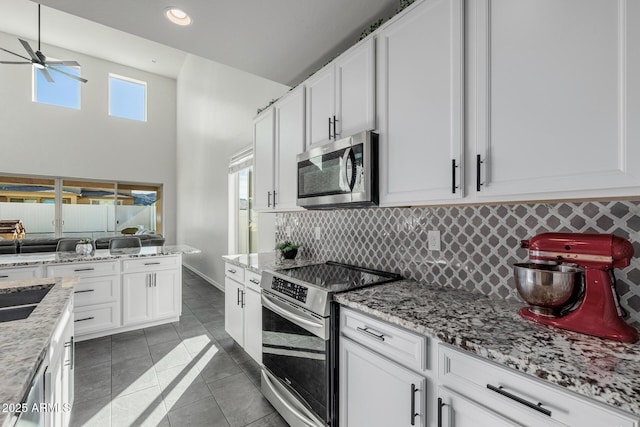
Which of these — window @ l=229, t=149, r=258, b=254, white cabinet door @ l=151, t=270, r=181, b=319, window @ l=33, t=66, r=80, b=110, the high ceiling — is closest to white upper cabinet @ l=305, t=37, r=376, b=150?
the high ceiling

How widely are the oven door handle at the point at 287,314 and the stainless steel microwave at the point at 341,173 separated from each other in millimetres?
722

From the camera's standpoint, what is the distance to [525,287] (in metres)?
1.09

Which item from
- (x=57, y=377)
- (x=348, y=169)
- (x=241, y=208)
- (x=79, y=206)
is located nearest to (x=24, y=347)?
(x=57, y=377)

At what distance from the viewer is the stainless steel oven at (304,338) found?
1507mm

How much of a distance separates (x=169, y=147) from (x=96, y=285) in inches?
244

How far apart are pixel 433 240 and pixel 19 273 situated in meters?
3.56

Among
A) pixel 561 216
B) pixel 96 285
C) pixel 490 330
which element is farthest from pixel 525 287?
pixel 96 285

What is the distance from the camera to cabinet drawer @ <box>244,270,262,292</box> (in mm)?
2248

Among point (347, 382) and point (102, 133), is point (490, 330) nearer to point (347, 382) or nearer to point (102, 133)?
point (347, 382)

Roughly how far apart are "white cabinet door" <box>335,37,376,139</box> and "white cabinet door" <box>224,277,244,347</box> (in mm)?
1662

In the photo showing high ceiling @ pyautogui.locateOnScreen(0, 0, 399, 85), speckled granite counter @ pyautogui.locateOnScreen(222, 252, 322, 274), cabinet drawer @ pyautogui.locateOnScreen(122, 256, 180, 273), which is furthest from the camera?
cabinet drawer @ pyautogui.locateOnScreen(122, 256, 180, 273)

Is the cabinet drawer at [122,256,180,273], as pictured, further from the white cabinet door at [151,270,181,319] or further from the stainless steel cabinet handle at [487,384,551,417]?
the stainless steel cabinet handle at [487,384,551,417]

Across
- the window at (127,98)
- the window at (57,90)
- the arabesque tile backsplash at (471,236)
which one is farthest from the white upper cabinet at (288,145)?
the window at (57,90)

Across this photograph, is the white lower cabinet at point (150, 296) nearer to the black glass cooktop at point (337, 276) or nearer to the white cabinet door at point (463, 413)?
the black glass cooktop at point (337, 276)
